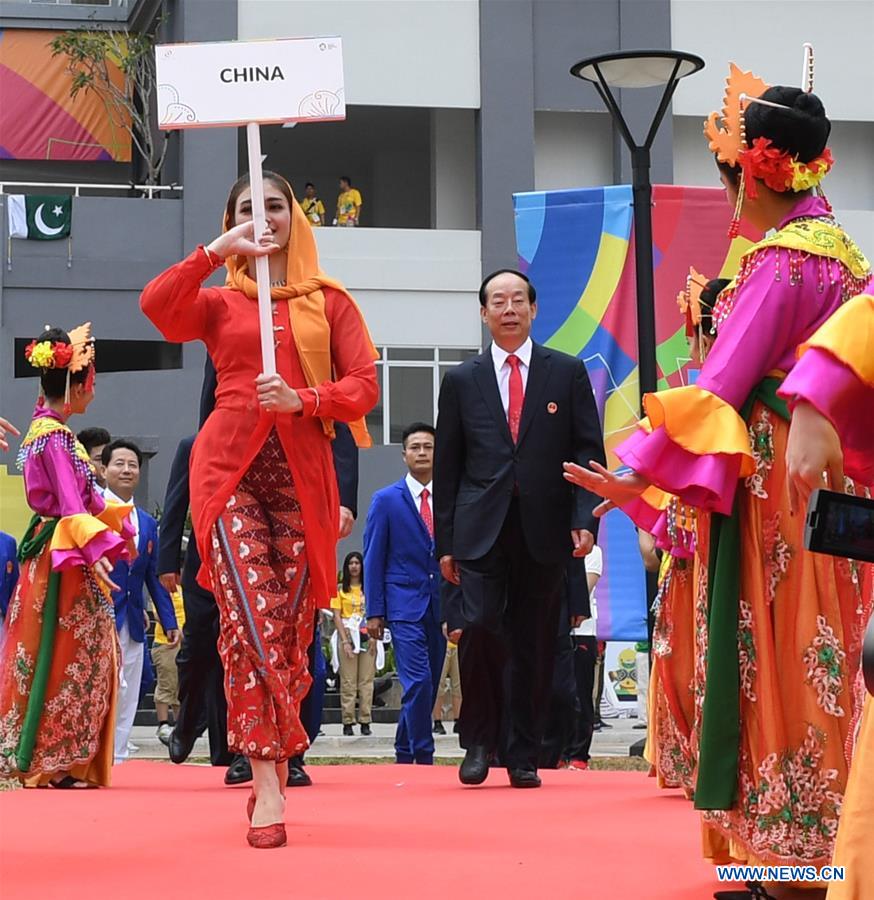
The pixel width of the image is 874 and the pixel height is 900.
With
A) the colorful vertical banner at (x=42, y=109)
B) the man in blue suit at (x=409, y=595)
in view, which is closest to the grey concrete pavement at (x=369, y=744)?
the man in blue suit at (x=409, y=595)

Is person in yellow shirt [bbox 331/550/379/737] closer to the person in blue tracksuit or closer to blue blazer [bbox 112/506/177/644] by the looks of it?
the person in blue tracksuit

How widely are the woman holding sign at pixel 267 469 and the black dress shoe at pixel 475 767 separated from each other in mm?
1794

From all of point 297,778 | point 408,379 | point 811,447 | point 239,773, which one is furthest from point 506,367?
point 408,379

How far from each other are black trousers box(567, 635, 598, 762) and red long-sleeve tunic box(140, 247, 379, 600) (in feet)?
15.4

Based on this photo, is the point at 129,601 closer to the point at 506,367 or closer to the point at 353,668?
the point at 506,367

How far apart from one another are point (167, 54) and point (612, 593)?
6.21m

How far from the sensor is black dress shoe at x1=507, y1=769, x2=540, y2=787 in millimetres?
7129

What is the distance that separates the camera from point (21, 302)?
76.2ft

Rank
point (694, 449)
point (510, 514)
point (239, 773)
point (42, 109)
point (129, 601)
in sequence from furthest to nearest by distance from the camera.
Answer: point (42, 109) → point (129, 601) → point (239, 773) → point (510, 514) → point (694, 449)

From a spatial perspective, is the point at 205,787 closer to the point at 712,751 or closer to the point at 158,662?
the point at 712,751

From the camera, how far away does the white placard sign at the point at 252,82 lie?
5633mm

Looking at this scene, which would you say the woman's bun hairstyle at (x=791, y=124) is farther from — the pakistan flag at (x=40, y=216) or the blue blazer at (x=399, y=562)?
the pakistan flag at (x=40, y=216)

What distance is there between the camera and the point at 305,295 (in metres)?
5.65

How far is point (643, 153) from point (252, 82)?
15.3 feet
